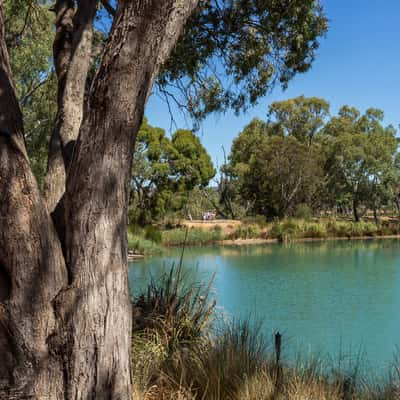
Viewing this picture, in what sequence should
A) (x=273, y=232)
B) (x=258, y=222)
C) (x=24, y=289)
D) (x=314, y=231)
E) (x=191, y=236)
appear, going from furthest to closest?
(x=258, y=222)
(x=314, y=231)
(x=273, y=232)
(x=191, y=236)
(x=24, y=289)

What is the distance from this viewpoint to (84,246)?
6.10 ft

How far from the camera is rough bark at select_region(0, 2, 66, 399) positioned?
5.72ft

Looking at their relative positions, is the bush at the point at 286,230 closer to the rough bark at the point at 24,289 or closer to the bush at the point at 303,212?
the bush at the point at 303,212

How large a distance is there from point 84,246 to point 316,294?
871 centimetres

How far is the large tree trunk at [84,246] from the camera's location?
1754 mm

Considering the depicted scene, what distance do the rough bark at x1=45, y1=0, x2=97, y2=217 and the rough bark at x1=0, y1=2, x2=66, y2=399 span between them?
607mm

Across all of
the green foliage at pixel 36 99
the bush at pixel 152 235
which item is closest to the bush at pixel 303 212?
the bush at pixel 152 235

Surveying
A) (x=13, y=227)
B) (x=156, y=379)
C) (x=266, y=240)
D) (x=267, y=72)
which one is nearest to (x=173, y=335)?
(x=156, y=379)

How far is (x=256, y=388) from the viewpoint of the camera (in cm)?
259

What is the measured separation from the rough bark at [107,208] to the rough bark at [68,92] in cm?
61

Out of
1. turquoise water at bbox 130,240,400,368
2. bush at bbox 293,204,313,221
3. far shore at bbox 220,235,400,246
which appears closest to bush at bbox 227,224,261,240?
far shore at bbox 220,235,400,246

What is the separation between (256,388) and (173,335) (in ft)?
3.98

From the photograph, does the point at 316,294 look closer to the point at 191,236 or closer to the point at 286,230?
the point at 191,236

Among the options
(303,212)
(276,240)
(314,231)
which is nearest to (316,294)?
(276,240)
